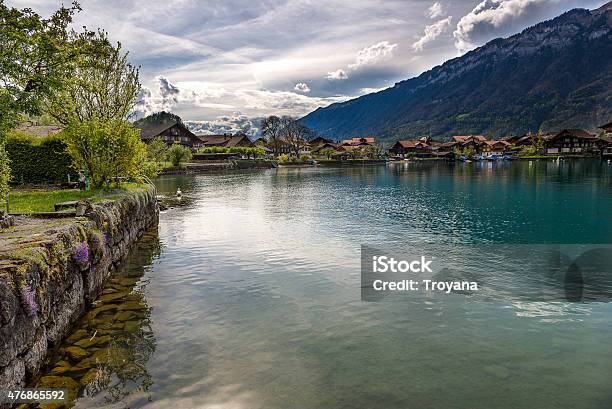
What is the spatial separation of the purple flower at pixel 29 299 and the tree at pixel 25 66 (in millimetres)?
9228

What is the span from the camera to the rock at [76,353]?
487 inches

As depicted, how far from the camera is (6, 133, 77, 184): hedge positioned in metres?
36.6

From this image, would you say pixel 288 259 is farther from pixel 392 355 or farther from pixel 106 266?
pixel 392 355

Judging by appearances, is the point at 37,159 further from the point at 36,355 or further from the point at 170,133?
the point at 170,133

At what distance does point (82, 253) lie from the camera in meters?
15.5

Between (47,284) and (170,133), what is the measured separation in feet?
553

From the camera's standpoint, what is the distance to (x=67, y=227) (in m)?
15.4

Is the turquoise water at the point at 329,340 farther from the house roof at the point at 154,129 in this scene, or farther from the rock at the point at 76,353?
the house roof at the point at 154,129

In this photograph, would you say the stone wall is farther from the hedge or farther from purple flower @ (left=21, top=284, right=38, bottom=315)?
the hedge

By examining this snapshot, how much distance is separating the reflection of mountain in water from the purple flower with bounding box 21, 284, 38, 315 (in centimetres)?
186

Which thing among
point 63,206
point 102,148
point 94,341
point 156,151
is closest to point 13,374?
point 94,341

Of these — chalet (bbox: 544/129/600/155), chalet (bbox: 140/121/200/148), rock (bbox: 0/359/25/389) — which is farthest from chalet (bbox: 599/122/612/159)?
rock (bbox: 0/359/25/389)

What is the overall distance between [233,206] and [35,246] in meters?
35.4

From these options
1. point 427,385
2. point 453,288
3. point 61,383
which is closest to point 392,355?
point 427,385
